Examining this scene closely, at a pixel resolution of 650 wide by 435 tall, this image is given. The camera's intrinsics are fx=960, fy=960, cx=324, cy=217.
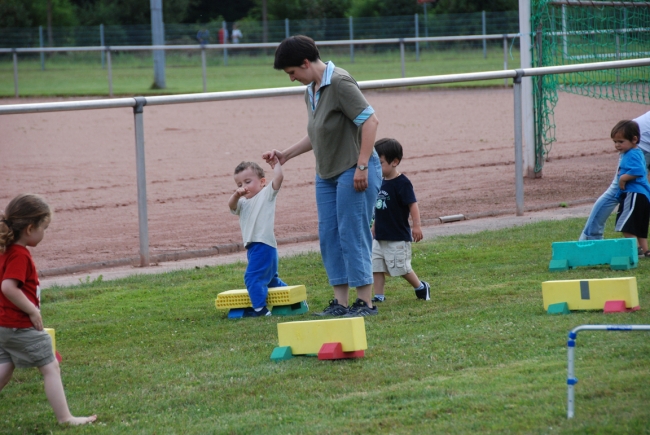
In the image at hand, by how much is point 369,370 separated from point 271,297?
69.2 inches

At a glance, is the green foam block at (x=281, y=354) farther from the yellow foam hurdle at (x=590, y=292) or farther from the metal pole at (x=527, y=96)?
the metal pole at (x=527, y=96)

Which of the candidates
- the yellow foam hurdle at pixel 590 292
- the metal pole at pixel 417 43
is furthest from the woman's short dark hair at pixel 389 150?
the metal pole at pixel 417 43

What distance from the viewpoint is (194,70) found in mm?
38500

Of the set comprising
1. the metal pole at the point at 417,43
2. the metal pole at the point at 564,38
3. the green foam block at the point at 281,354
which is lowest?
the green foam block at the point at 281,354

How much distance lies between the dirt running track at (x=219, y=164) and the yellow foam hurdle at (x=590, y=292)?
15.1 feet

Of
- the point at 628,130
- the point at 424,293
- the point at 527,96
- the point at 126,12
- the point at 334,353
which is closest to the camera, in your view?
the point at 334,353

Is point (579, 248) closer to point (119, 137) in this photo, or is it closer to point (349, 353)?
point (349, 353)

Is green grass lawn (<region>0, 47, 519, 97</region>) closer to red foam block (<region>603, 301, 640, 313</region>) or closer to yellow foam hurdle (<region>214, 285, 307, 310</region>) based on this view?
yellow foam hurdle (<region>214, 285, 307, 310</region>)

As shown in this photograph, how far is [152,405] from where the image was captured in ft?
15.2

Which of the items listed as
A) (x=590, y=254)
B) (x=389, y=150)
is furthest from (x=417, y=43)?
(x=389, y=150)

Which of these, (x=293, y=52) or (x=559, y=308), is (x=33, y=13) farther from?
(x=559, y=308)

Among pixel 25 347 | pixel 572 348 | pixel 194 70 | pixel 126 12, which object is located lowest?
pixel 25 347

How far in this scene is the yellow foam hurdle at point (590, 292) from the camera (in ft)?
18.6

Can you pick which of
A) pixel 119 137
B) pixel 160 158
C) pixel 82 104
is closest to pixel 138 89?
pixel 119 137
